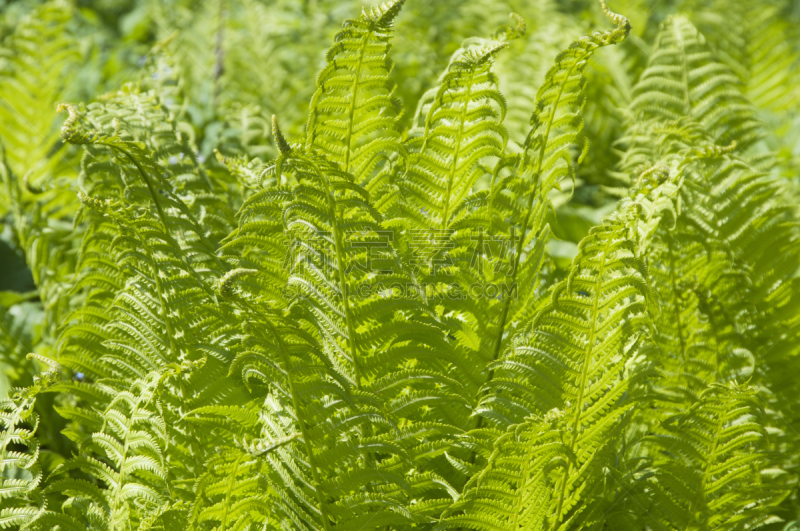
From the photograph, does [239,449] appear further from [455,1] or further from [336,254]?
[455,1]

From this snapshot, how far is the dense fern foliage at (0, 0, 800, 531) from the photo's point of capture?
814 mm

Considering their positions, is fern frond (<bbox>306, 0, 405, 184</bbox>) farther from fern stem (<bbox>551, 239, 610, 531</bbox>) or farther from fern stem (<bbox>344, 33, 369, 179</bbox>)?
fern stem (<bbox>551, 239, 610, 531</bbox>)

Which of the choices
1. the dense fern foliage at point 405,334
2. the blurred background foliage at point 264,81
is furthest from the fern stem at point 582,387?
the blurred background foliage at point 264,81

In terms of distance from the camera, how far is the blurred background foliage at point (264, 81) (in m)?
1.54

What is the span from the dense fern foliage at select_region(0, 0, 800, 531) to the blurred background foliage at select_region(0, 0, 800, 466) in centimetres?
10

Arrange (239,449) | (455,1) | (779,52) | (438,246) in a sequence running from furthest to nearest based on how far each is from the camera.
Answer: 1. (455,1)
2. (779,52)
3. (438,246)
4. (239,449)

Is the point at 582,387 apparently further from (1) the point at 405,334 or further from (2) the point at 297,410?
(2) the point at 297,410

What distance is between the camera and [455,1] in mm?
3049

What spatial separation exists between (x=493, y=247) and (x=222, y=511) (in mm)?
585

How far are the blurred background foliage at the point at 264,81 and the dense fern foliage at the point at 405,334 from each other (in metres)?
0.10

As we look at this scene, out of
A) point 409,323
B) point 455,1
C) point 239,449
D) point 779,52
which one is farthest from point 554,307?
point 455,1

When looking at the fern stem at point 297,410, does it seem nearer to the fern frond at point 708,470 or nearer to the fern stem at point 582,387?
the fern stem at point 582,387

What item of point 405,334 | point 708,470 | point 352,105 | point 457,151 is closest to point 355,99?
point 352,105

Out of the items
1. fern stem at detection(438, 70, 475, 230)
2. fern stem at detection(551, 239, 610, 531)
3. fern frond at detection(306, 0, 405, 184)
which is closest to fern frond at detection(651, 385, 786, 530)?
fern stem at detection(551, 239, 610, 531)
